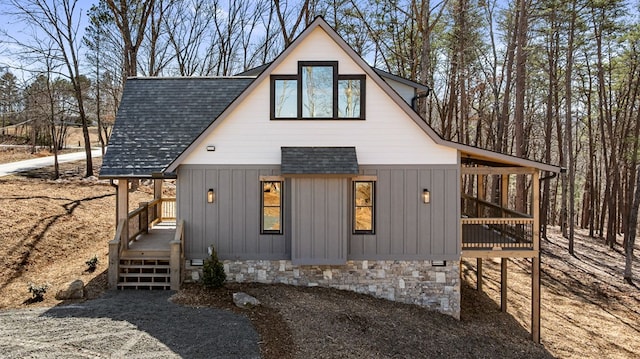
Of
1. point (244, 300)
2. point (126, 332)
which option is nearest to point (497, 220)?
point (244, 300)

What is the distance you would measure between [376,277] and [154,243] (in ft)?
19.1

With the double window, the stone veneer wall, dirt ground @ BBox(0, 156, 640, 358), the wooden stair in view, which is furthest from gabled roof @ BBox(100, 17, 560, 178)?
dirt ground @ BBox(0, 156, 640, 358)

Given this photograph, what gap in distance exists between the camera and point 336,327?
8055 mm

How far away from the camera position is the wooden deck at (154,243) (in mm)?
10031

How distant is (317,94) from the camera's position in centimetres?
1010

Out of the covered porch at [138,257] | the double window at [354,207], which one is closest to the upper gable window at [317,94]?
the double window at [354,207]

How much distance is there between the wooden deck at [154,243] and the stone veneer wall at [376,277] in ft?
2.63

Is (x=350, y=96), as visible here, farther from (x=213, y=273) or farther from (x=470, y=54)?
(x=470, y=54)

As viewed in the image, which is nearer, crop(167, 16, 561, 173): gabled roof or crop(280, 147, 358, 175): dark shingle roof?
crop(280, 147, 358, 175): dark shingle roof

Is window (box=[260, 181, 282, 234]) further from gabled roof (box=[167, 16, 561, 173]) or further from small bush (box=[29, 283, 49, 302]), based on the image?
small bush (box=[29, 283, 49, 302])

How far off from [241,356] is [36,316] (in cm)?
446

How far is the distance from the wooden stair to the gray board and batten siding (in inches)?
28.4

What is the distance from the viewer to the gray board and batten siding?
33.1 ft

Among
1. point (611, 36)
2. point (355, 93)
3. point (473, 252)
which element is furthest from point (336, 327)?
point (611, 36)
